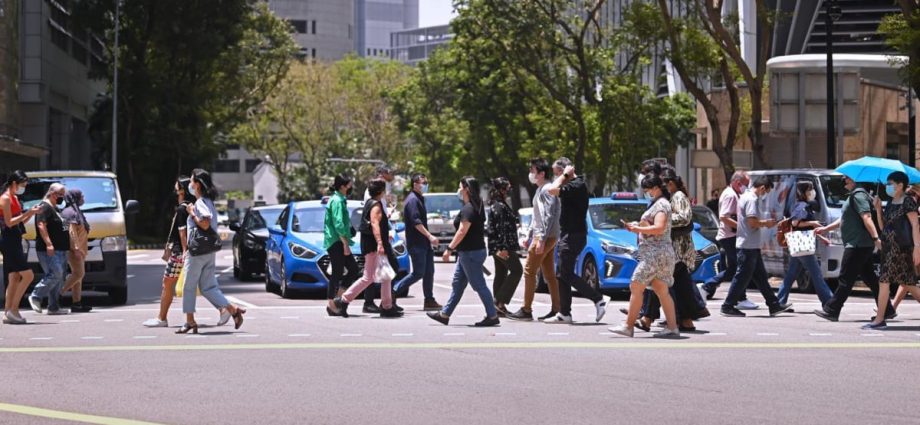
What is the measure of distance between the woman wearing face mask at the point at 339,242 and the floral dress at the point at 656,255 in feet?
15.3

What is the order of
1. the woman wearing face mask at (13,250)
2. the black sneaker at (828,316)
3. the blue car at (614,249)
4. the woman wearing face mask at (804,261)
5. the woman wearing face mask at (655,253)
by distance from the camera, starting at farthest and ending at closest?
the blue car at (614,249), the woman wearing face mask at (804,261), the black sneaker at (828,316), the woman wearing face mask at (13,250), the woman wearing face mask at (655,253)

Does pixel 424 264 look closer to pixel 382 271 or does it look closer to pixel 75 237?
pixel 382 271

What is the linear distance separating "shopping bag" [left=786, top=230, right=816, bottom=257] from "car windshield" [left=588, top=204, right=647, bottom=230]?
14.7 ft

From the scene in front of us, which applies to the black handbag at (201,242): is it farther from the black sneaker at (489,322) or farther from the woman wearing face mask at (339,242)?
the black sneaker at (489,322)

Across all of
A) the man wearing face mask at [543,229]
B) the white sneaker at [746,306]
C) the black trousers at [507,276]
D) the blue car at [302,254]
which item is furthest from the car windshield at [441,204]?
the man wearing face mask at [543,229]

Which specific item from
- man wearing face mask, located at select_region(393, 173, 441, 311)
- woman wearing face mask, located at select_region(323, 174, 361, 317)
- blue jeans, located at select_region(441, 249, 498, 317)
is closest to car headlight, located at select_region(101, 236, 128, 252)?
woman wearing face mask, located at select_region(323, 174, 361, 317)

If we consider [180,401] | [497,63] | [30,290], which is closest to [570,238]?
[180,401]

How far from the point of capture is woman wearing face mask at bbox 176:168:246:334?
16109 millimetres

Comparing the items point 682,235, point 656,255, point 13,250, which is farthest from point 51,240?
point 656,255

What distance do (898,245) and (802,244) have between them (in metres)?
2.62

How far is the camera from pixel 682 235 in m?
16.7

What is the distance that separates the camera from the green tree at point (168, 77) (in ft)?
181

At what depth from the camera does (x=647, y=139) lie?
5056 cm

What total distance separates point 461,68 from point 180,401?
55.3m
